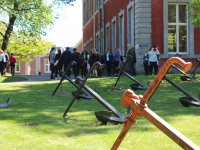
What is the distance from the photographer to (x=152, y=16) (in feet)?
92.4

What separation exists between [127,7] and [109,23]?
23.8ft

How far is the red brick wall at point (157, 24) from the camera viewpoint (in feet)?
92.3

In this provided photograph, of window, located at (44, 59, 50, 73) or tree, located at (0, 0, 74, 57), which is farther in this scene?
window, located at (44, 59, 50, 73)

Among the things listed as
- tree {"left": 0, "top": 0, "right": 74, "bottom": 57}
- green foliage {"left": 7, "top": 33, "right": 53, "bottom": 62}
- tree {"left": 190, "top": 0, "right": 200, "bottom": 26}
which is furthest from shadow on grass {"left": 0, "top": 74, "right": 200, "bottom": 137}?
green foliage {"left": 7, "top": 33, "right": 53, "bottom": 62}

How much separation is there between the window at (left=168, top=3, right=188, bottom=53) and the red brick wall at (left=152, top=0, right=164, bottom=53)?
1.81 ft

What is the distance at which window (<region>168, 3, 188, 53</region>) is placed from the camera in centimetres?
2831

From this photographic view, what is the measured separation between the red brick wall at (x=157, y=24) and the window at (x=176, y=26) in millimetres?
551

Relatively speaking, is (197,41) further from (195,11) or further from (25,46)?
(25,46)

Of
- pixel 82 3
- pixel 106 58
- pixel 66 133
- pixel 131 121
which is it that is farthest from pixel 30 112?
pixel 82 3

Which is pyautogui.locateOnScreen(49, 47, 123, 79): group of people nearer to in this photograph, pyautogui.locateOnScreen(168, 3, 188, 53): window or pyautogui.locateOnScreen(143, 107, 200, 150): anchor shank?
pyautogui.locateOnScreen(168, 3, 188, 53): window

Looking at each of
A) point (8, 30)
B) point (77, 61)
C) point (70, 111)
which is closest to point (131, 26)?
point (77, 61)

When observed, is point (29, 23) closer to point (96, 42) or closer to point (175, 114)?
point (96, 42)

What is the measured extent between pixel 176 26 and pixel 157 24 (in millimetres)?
1178

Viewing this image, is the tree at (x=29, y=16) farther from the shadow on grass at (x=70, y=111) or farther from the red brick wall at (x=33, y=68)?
the red brick wall at (x=33, y=68)
